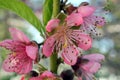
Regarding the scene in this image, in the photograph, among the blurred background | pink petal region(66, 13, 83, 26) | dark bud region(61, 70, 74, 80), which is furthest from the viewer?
the blurred background

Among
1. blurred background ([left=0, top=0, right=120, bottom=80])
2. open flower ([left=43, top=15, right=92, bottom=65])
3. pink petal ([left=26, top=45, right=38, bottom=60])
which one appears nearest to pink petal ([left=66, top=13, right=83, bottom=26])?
open flower ([left=43, top=15, right=92, bottom=65])

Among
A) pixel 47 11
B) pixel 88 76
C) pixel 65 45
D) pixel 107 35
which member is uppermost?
pixel 107 35

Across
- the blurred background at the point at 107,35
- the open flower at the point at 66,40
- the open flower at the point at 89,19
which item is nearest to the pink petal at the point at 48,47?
the open flower at the point at 66,40

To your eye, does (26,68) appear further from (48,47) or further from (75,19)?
(75,19)

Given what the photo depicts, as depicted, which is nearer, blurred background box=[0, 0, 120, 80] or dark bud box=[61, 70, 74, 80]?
→ dark bud box=[61, 70, 74, 80]

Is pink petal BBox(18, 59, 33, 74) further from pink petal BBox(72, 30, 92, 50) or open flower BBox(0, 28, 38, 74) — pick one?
pink petal BBox(72, 30, 92, 50)

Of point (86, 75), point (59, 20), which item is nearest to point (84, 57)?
point (86, 75)

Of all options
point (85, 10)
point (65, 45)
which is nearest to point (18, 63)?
point (65, 45)
